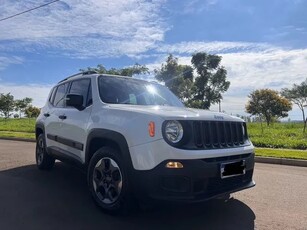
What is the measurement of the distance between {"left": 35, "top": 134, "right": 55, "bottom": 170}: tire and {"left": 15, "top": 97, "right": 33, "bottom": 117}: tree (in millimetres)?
48280

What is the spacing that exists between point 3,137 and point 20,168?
41.7 feet

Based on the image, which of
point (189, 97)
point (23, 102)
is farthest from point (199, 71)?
point (23, 102)

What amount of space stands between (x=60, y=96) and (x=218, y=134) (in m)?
3.57

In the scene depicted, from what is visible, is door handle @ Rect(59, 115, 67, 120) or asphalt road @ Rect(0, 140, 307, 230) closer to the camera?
asphalt road @ Rect(0, 140, 307, 230)

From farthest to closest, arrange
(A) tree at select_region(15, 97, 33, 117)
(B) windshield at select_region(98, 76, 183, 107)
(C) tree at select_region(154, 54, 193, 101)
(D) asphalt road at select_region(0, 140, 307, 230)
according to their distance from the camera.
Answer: (A) tree at select_region(15, 97, 33, 117), (C) tree at select_region(154, 54, 193, 101), (B) windshield at select_region(98, 76, 183, 107), (D) asphalt road at select_region(0, 140, 307, 230)

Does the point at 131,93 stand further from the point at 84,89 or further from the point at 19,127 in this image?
the point at 19,127

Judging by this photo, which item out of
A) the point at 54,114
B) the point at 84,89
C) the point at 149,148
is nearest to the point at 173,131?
the point at 149,148

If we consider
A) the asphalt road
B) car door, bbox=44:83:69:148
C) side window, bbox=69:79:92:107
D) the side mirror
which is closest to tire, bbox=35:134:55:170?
car door, bbox=44:83:69:148

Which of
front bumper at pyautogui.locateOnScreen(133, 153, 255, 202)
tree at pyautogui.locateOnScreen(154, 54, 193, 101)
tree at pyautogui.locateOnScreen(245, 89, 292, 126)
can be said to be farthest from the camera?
tree at pyautogui.locateOnScreen(245, 89, 292, 126)

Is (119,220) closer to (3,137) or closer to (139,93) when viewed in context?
(139,93)

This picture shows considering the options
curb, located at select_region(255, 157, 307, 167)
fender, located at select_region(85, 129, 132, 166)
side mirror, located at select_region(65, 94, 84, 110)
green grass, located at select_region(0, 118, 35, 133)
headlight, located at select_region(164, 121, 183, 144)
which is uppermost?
side mirror, located at select_region(65, 94, 84, 110)

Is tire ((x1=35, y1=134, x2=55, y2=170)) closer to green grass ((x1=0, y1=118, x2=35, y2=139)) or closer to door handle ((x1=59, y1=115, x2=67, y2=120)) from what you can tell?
door handle ((x1=59, y1=115, x2=67, y2=120))

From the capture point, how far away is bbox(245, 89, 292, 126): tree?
35.8 m

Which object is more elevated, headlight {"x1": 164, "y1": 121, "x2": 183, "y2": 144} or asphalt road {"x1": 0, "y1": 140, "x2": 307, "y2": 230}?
headlight {"x1": 164, "y1": 121, "x2": 183, "y2": 144}
